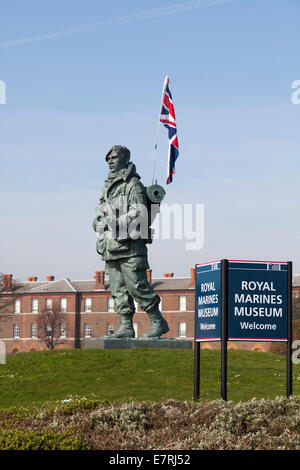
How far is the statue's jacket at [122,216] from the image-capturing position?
2194 centimetres

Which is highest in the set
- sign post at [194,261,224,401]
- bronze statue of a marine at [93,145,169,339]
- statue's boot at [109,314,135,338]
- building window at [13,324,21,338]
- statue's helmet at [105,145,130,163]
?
statue's helmet at [105,145,130,163]

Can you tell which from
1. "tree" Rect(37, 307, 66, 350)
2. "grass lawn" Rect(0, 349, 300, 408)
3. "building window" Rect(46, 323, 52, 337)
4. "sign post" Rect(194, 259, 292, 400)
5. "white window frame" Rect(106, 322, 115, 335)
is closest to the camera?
"sign post" Rect(194, 259, 292, 400)

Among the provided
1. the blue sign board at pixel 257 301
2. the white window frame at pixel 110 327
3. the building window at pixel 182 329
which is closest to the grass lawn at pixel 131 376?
the blue sign board at pixel 257 301

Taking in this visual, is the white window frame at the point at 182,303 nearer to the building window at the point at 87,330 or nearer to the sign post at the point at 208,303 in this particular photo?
the building window at the point at 87,330

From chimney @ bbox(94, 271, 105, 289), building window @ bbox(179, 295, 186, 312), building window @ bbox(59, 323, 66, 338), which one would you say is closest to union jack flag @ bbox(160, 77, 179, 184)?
building window @ bbox(179, 295, 186, 312)

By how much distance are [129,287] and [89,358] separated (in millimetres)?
2628

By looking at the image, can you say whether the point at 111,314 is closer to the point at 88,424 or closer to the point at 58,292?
the point at 58,292

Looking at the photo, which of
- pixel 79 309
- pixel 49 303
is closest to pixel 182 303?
pixel 79 309

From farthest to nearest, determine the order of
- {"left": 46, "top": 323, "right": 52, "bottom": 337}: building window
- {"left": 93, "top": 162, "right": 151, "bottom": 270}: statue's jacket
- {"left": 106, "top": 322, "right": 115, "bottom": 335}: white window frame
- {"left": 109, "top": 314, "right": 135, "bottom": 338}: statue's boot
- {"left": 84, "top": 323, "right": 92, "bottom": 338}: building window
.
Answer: {"left": 84, "top": 323, "right": 92, "bottom": 338}: building window
{"left": 106, "top": 322, "right": 115, "bottom": 335}: white window frame
{"left": 46, "top": 323, "right": 52, "bottom": 337}: building window
{"left": 109, "top": 314, "right": 135, "bottom": 338}: statue's boot
{"left": 93, "top": 162, "right": 151, "bottom": 270}: statue's jacket

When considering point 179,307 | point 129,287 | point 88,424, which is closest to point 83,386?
point 129,287

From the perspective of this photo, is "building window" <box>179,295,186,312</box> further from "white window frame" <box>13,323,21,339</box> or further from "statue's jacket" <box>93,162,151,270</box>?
"statue's jacket" <box>93,162,151,270</box>

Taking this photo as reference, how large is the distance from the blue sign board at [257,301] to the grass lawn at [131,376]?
4296mm

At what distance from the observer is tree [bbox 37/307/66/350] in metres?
92.2
